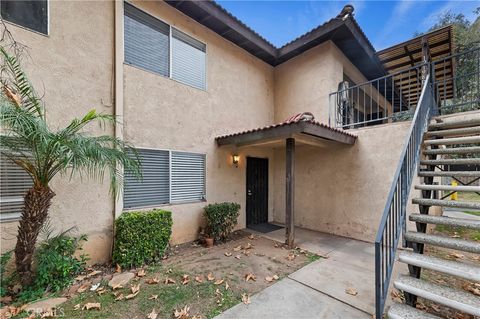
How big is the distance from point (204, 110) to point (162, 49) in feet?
6.35

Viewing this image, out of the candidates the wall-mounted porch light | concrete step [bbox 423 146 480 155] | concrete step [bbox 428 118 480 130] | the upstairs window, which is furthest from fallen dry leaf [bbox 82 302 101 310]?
concrete step [bbox 428 118 480 130]

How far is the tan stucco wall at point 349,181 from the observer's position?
19.6 ft

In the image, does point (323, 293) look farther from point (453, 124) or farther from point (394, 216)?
point (453, 124)

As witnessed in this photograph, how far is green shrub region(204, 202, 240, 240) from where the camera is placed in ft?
19.9

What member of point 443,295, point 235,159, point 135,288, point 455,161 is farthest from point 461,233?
point 135,288

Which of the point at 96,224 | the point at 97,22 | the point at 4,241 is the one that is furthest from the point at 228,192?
the point at 97,22

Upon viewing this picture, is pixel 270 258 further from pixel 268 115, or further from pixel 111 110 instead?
pixel 268 115

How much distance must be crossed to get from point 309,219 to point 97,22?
8062 millimetres

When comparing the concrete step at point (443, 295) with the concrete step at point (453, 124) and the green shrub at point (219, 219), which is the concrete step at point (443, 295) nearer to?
the concrete step at point (453, 124)

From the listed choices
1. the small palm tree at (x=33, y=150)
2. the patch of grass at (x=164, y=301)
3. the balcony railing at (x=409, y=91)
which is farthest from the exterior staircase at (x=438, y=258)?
the small palm tree at (x=33, y=150)

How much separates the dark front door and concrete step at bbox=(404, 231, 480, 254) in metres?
5.25

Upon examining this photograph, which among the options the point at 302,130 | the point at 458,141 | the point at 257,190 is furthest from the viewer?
the point at 257,190

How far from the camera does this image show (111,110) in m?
4.85

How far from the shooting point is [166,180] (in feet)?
18.8
